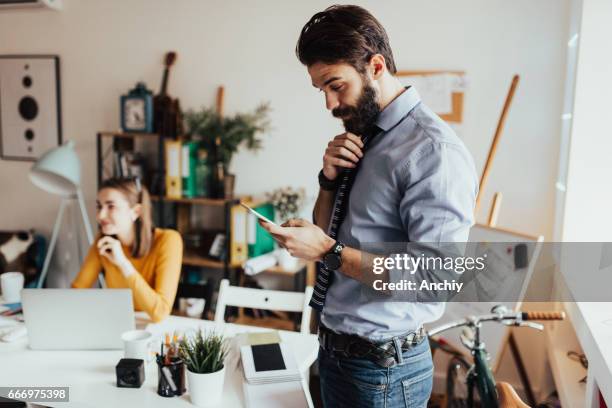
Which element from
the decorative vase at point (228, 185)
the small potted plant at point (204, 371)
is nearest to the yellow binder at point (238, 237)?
the decorative vase at point (228, 185)

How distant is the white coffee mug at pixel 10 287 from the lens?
83.2 inches

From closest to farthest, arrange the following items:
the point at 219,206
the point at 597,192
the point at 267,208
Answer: the point at 597,192 < the point at 267,208 < the point at 219,206

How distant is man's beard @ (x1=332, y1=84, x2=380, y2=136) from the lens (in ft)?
3.95

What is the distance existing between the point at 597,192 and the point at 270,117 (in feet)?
5.97

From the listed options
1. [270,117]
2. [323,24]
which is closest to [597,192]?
[323,24]

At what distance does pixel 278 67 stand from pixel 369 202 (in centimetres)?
218

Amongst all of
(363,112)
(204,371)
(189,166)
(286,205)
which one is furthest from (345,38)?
(189,166)

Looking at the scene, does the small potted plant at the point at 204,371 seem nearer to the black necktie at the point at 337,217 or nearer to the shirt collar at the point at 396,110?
the black necktie at the point at 337,217

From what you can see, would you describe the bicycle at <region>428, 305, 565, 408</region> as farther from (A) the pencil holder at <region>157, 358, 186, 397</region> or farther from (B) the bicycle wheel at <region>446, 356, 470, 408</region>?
(A) the pencil holder at <region>157, 358, 186, 397</region>

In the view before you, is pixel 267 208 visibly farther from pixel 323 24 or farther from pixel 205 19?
pixel 323 24

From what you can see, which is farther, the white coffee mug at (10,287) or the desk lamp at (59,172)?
the desk lamp at (59,172)

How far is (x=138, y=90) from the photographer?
326 centimetres

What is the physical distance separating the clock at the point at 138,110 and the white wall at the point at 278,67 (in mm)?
204

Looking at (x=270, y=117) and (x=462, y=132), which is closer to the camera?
(x=462, y=132)
